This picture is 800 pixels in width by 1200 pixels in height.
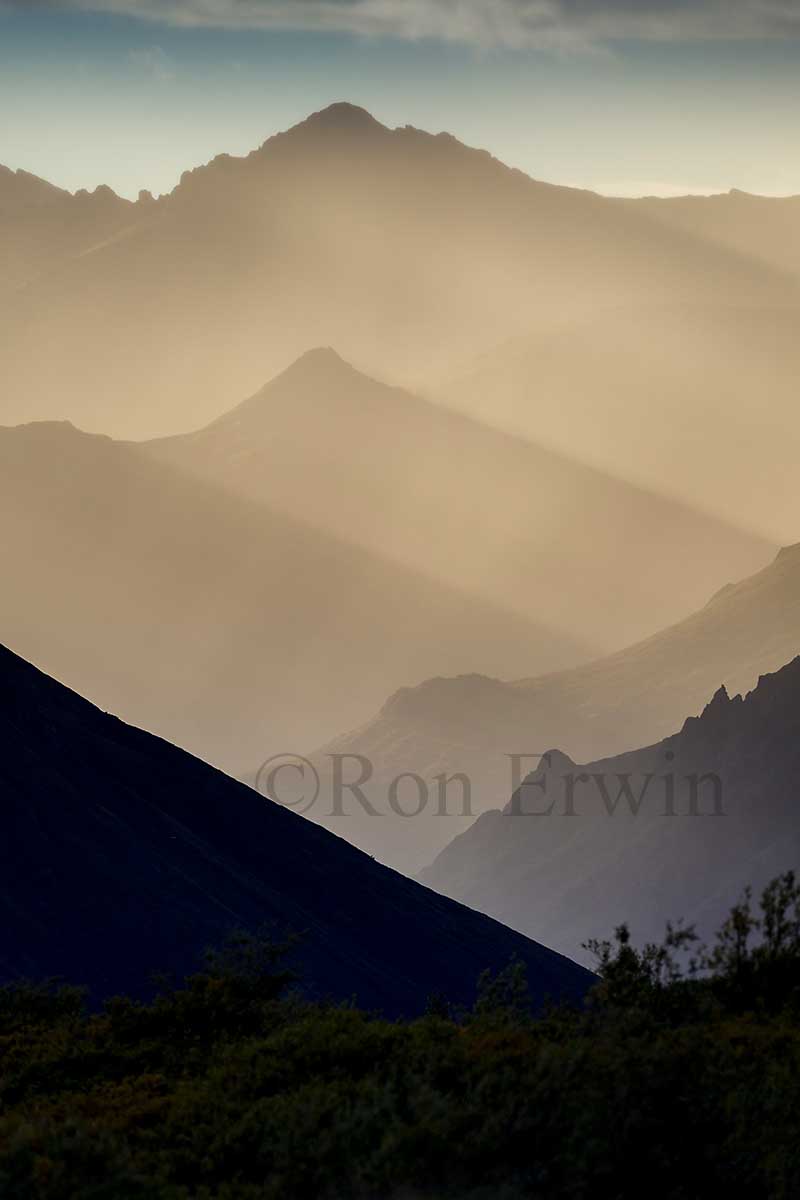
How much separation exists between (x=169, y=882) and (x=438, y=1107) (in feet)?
264

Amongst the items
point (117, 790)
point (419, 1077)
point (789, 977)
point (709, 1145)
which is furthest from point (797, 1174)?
point (117, 790)

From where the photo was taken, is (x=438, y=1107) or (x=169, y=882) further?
(x=169, y=882)

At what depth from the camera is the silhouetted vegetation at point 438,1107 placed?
2019cm

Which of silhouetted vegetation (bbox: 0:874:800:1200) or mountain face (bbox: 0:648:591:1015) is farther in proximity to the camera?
mountain face (bbox: 0:648:591:1015)

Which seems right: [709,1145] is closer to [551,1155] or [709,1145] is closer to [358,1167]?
[551,1155]

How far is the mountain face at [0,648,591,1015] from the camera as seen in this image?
91000mm

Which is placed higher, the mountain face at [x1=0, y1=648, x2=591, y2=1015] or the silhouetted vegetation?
the mountain face at [x1=0, y1=648, x2=591, y2=1015]

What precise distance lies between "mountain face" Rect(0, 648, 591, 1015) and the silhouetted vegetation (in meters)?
52.3

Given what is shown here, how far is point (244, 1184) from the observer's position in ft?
69.5

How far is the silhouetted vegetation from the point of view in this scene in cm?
2019

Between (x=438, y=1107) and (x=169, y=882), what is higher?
(x=169, y=882)

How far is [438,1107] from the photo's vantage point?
20688mm

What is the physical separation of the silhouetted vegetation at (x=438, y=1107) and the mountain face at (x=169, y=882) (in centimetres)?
5232

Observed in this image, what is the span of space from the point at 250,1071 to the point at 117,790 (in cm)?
8499
